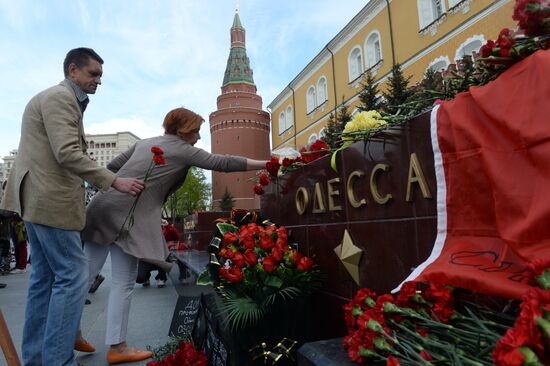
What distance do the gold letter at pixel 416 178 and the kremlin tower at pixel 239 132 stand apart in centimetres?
2857

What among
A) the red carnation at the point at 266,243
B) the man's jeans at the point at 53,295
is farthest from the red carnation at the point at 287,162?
the man's jeans at the point at 53,295

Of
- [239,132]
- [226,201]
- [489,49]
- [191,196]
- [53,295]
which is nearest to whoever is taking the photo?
[489,49]

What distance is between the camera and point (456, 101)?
121 centimetres

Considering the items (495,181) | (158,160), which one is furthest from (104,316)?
(495,181)

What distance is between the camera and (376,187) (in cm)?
172

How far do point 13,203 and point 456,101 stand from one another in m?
2.16

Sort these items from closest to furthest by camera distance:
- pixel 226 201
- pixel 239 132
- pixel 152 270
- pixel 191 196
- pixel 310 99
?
pixel 152 270
pixel 310 99
pixel 226 201
pixel 239 132
pixel 191 196

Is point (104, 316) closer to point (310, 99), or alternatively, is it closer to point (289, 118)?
point (310, 99)

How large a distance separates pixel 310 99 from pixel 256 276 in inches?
1011

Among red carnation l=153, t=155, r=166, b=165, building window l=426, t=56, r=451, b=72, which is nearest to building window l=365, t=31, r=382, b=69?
building window l=426, t=56, r=451, b=72

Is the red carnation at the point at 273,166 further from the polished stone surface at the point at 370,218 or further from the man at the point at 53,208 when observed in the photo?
the man at the point at 53,208

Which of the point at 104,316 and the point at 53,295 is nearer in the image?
the point at 53,295

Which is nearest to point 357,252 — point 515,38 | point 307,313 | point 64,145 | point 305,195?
point 307,313

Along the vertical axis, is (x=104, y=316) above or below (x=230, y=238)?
below
